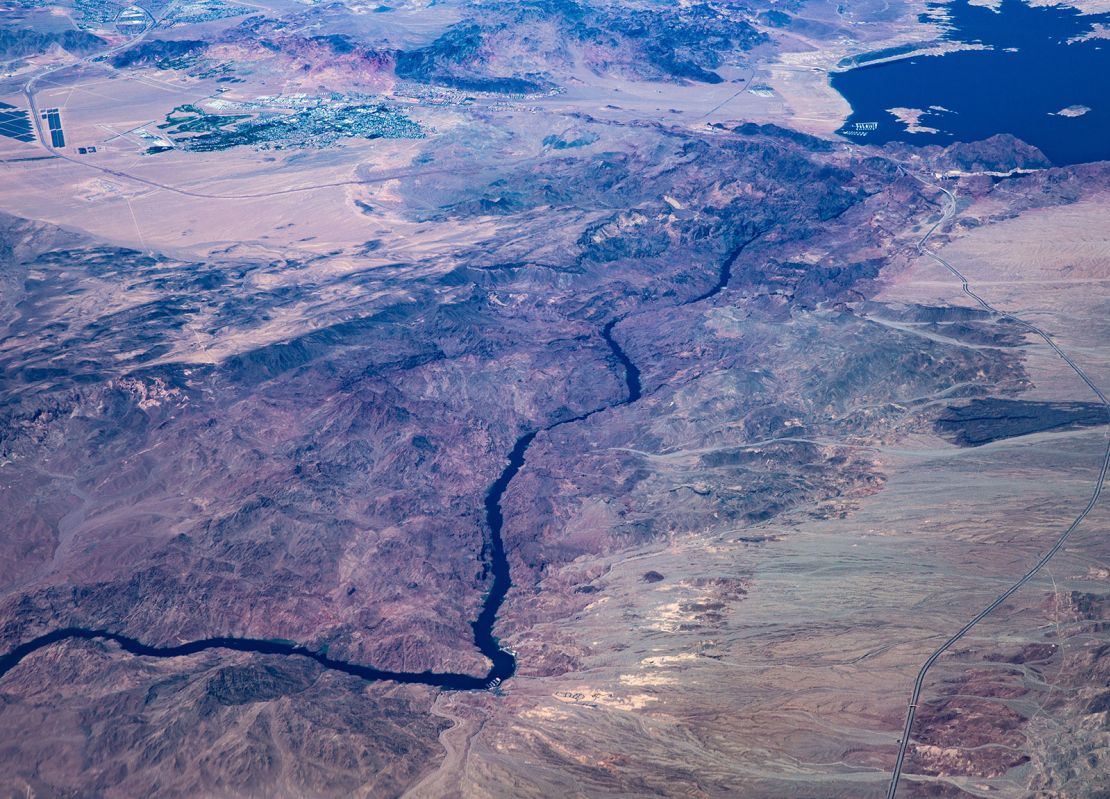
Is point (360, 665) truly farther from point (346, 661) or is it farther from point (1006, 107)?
point (1006, 107)

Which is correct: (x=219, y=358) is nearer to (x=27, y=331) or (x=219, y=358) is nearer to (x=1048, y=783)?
(x=27, y=331)

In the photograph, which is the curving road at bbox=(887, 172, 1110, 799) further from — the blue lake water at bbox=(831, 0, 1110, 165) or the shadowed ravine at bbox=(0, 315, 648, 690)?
the blue lake water at bbox=(831, 0, 1110, 165)

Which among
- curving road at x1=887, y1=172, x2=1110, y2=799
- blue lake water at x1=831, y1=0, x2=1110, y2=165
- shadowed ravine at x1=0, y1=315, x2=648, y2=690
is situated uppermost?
blue lake water at x1=831, y1=0, x2=1110, y2=165

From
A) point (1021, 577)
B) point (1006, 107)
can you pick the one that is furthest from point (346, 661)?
point (1006, 107)

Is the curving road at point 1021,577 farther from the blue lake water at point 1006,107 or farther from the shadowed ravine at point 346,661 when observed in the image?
the blue lake water at point 1006,107

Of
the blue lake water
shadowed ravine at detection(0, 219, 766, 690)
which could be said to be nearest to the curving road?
shadowed ravine at detection(0, 219, 766, 690)

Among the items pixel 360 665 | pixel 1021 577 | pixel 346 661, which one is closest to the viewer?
pixel 1021 577

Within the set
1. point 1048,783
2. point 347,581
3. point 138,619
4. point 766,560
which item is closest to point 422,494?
point 347,581

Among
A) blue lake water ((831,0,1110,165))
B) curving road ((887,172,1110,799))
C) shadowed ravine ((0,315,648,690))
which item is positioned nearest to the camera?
curving road ((887,172,1110,799))

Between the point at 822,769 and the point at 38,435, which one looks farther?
the point at 38,435

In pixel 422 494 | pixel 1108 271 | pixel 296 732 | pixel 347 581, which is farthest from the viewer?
pixel 1108 271

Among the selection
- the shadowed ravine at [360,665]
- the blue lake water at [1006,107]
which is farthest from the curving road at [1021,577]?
the blue lake water at [1006,107]
